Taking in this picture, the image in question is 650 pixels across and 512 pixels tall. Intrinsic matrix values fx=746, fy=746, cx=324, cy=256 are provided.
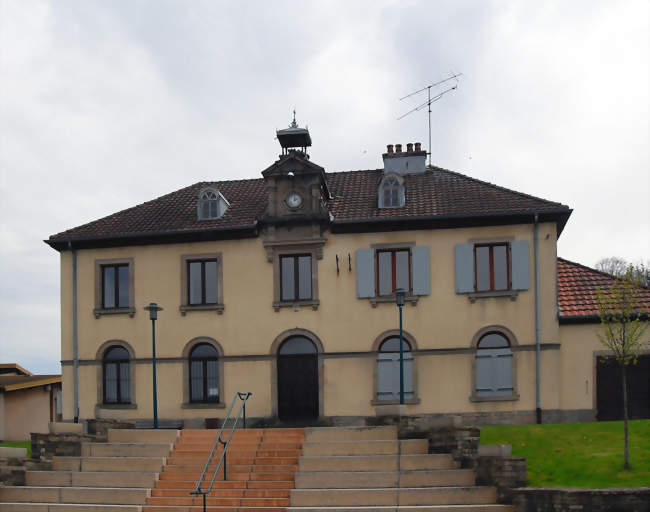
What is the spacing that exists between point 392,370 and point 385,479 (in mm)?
7114

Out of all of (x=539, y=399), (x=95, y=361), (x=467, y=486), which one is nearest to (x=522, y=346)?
(x=539, y=399)

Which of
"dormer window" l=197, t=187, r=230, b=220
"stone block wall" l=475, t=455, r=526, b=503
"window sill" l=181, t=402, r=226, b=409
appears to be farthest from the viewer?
"dormer window" l=197, t=187, r=230, b=220

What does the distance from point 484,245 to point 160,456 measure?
12051 mm

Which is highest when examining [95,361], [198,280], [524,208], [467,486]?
[524,208]

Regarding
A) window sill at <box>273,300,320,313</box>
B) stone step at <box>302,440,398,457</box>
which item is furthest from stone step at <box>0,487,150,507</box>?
window sill at <box>273,300,320,313</box>

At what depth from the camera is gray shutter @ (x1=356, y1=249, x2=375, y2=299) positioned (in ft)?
79.9

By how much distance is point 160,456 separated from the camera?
1911 cm

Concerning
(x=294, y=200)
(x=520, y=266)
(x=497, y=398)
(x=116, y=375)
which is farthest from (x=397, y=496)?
(x=116, y=375)

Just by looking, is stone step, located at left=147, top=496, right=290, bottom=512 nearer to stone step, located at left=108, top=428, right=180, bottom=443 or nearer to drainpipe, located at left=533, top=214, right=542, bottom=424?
stone step, located at left=108, top=428, right=180, bottom=443

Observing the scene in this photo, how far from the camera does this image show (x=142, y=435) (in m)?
20.2

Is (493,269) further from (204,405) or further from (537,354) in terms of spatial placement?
(204,405)

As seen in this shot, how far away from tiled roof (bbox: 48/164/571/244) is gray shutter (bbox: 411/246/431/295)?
1.14 m

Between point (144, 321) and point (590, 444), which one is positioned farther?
point (144, 321)

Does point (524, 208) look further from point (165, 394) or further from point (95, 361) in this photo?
point (95, 361)
